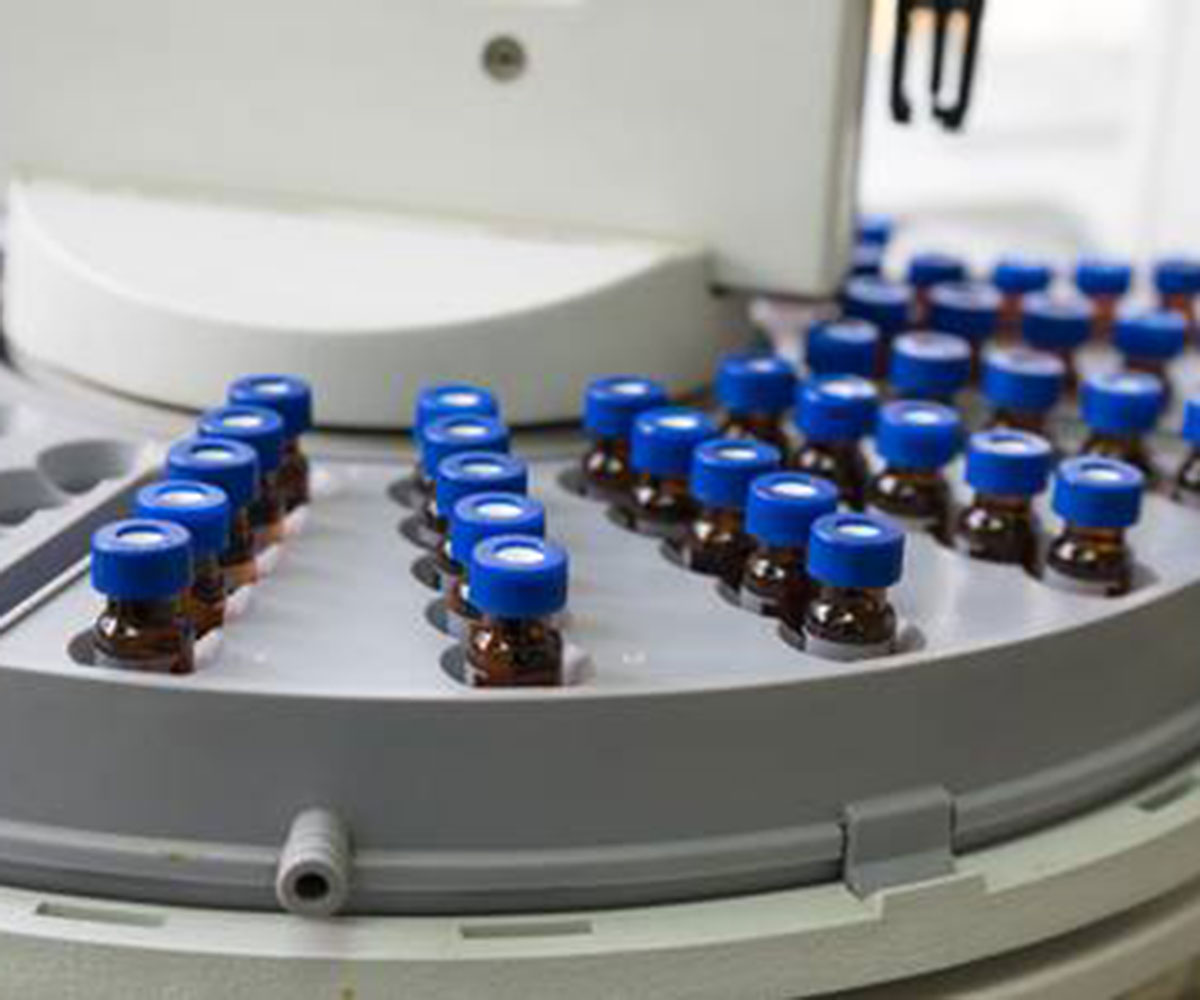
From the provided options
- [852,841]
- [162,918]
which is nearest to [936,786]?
[852,841]

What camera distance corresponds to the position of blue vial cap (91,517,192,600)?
0.42m

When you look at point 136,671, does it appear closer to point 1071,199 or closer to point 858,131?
point 858,131

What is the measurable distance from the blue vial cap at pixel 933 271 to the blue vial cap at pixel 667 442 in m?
0.27

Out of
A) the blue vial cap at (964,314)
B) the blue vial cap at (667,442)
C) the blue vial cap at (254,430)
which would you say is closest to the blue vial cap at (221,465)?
the blue vial cap at (254,430)

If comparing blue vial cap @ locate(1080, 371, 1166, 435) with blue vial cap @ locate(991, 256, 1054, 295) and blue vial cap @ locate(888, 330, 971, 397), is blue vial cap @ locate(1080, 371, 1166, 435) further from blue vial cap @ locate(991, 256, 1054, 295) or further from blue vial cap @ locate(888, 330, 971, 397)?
blue vial cap @ locate(991, 256, 1054, 295)

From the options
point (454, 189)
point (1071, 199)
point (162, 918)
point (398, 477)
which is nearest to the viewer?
point (162, 918)

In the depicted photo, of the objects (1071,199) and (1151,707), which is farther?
(1071,199)

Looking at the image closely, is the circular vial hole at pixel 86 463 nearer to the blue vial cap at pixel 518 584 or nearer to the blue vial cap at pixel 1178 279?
the blue vial cap at pixel 518 584

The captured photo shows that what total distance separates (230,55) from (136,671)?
0.34m

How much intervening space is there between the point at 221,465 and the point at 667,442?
0.14 m

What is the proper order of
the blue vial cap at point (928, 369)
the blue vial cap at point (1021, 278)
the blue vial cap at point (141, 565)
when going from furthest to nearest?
the blue vial cap at point (1021, 278)
the blue vial cap at point (928, 369)
the blue vial cap at point (141, 565)

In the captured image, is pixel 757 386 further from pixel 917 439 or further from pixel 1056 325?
pixel 1056 325

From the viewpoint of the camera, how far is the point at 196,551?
457mm

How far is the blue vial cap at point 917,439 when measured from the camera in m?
0.55
